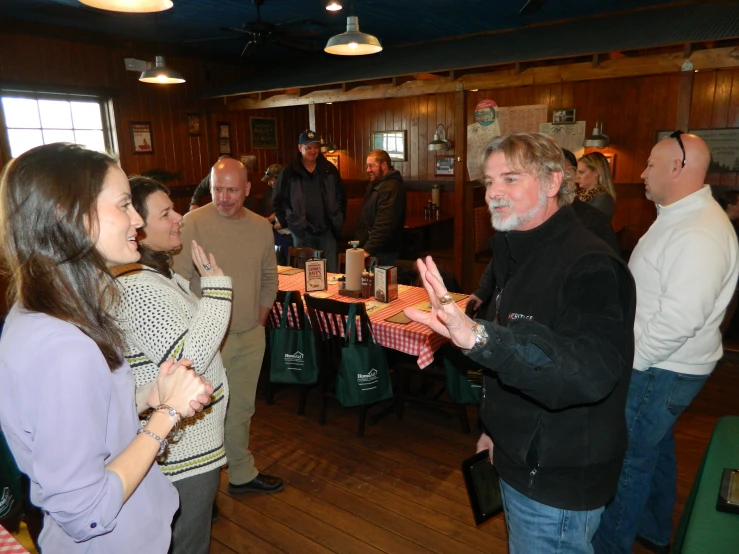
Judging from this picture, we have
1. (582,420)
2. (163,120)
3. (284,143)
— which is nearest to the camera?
(582,420)

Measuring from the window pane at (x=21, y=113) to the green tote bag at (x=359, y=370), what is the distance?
5.72m

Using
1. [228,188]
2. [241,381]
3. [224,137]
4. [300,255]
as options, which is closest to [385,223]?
[300,255]

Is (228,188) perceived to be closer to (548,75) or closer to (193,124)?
(548,75)

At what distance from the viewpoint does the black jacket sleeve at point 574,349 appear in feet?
3.56

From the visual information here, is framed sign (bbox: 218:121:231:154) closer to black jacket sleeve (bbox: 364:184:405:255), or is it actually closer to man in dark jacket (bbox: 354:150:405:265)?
man in dark jacket (bbox: 354:150:405:265)

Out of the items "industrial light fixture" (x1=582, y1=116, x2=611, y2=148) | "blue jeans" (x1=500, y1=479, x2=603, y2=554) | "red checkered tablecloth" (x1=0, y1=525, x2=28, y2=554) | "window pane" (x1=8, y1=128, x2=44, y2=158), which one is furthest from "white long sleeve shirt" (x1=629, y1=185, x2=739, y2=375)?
"window pane" (x1=8, y1=128, x2=44, y2=158)

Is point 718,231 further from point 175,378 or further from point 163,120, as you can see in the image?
point 163,120

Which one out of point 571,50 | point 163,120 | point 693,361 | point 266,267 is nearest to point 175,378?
point 266,267

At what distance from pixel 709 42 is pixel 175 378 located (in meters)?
5.33

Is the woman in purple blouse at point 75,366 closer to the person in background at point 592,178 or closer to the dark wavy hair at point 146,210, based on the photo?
the dark wavy hair at point 146,210

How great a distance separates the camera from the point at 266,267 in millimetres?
2816

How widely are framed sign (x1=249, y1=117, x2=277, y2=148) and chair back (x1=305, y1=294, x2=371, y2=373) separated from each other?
22.5 ft

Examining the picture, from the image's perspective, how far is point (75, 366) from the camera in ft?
3.07

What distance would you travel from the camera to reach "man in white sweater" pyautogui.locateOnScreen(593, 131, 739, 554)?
186 centimetres
